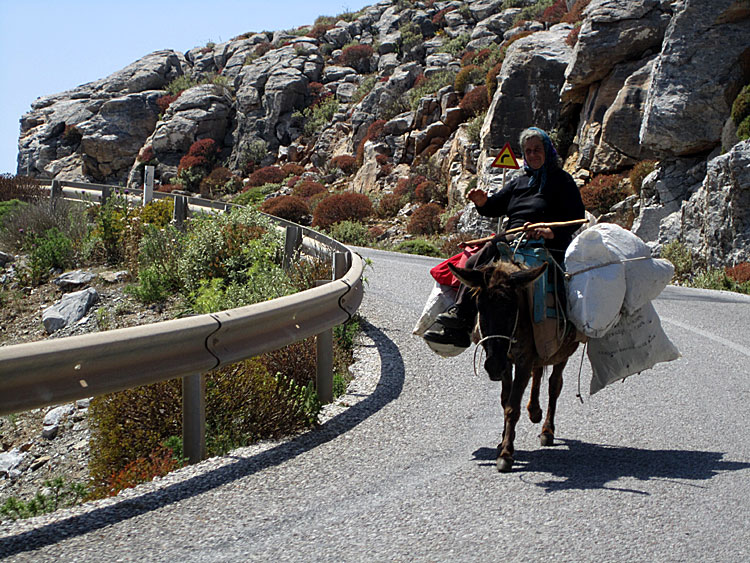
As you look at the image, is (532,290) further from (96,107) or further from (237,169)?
(96,107)

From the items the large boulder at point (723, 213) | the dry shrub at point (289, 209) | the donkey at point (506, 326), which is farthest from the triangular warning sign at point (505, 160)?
the dry shrub at point (289, 209)

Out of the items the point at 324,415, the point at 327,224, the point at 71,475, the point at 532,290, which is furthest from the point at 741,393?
the point at 327,224

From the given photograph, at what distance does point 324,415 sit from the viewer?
245 inches

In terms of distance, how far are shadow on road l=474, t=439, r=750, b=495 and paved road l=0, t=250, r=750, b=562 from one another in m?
0.01

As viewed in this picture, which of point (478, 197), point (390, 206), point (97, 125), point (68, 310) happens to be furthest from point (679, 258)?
point (97, 125)

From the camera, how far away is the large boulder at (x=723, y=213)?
17.1m

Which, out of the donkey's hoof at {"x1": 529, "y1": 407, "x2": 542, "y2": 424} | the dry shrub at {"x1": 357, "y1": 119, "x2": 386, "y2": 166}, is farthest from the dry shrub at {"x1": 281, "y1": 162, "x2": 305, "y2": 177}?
the donkey's hoof at {"x1": 529, "y1": 407, "x2": 542, "y2": 424}

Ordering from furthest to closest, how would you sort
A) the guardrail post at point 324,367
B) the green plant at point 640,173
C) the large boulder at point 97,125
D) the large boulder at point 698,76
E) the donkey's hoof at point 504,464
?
the large boulder at point 97,125
the green plant at point 640,173
the large boulder at point 698,76
the guardrail post at point 324,367
the donkey's hoof at point 504,464

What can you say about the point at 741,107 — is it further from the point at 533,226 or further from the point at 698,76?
the point at 533,226

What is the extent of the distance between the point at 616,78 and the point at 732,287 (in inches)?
469

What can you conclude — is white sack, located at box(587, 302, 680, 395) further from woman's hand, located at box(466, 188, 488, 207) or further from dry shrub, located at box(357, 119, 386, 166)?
dry shrub, located at box(357, 119, 386, 166)

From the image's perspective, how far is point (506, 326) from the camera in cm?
496

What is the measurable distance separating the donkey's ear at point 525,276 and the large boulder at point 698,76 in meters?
17.9

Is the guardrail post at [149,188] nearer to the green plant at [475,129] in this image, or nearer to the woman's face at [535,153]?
the green plant at [475,129]
